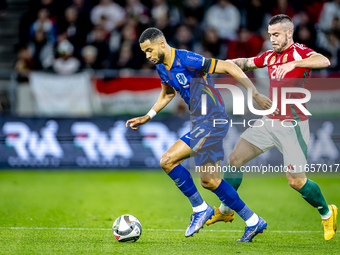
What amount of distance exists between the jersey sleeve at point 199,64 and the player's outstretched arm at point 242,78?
0.19ft

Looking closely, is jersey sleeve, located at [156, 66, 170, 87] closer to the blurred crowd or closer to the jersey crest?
the jersey crest

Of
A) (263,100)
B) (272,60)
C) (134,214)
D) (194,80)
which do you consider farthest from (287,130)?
(134,214)

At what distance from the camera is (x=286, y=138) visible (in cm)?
529

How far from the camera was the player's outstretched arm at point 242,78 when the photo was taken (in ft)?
15.8

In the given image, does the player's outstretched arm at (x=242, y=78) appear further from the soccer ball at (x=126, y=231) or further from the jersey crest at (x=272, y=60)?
the soccer ball at (x=126, y=231)

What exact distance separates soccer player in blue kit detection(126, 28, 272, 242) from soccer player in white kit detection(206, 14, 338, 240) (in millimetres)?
406

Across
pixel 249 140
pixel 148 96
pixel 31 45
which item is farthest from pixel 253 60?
pixel 31 45

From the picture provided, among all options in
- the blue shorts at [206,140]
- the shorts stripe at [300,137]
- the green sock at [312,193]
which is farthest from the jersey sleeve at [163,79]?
the green sock at [312,193]

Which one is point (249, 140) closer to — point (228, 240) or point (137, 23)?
point (228, 240)

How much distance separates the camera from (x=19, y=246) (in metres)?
4.94

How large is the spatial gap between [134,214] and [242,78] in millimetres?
2936

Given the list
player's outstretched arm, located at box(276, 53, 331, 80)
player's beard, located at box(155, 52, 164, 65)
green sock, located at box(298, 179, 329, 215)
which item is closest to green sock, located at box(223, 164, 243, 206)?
green sock, located at box(298, 179, 329, 215)

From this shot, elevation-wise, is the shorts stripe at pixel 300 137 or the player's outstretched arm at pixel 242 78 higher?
the player's outstretched arm at pixel 242 78

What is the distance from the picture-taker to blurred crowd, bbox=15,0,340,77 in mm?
11344
